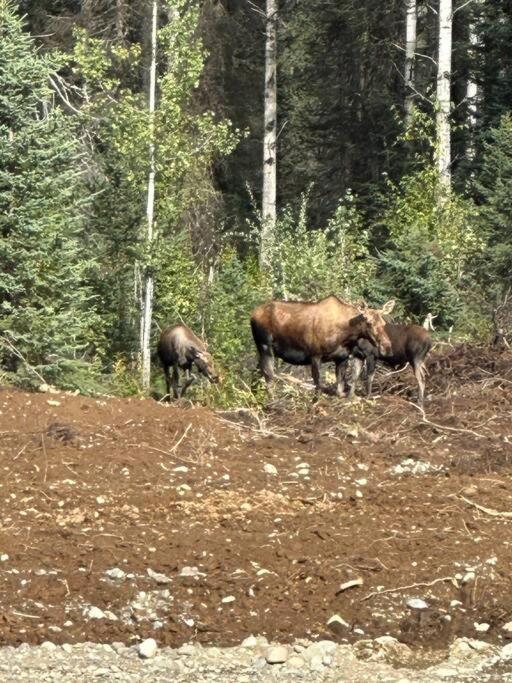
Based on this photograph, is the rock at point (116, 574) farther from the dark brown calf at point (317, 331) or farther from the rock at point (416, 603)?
the dark brown calf at point (317, 331)

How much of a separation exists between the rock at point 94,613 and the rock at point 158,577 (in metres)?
0.59

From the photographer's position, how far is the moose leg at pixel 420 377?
15250 millimetres

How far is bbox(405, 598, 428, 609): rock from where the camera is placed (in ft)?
31.9

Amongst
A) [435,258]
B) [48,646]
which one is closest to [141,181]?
[435,258]

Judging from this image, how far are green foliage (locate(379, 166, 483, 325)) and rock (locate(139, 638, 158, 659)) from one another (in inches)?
498

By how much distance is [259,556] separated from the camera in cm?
1027

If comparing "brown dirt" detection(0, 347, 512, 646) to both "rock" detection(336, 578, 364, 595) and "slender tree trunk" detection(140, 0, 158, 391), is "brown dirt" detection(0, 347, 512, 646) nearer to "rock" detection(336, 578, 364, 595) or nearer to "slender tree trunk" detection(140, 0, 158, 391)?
"rock" detection(336, 578, 364, 595)

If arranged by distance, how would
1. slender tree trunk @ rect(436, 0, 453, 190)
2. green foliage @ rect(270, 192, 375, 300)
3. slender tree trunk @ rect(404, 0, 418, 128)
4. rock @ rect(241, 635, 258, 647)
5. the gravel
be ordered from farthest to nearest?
1. slender tree trunk @ rect(404, 0, 418, 128)
2. slender tree trunk @ rect(436, 0, 453, 190)
3. green foliage @ rect(270, 192, 375, 300)
4. rock @ rect(241, 635, 258, 647)
5. the gravel

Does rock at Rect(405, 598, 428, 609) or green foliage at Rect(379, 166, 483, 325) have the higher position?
green foliage at Rect(379, 166, 483, 325)

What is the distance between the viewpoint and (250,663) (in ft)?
28.6

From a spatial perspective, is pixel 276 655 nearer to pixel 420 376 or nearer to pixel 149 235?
pixel 420 376

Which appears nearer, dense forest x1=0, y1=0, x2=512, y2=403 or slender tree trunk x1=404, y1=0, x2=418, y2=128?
dense forest x1=0, y1=0, x2=512, y2=403

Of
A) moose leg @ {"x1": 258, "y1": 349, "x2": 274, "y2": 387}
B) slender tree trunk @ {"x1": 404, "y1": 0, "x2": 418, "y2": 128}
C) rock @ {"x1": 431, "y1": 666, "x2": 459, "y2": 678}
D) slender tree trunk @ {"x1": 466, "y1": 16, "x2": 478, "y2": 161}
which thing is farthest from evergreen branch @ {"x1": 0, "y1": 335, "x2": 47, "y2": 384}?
slender tree trunk @ {"x1": 466, "y1": 16, "x2": 478, "y2": 161}

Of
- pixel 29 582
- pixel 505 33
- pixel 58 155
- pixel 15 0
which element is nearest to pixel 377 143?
pixel 505 33
